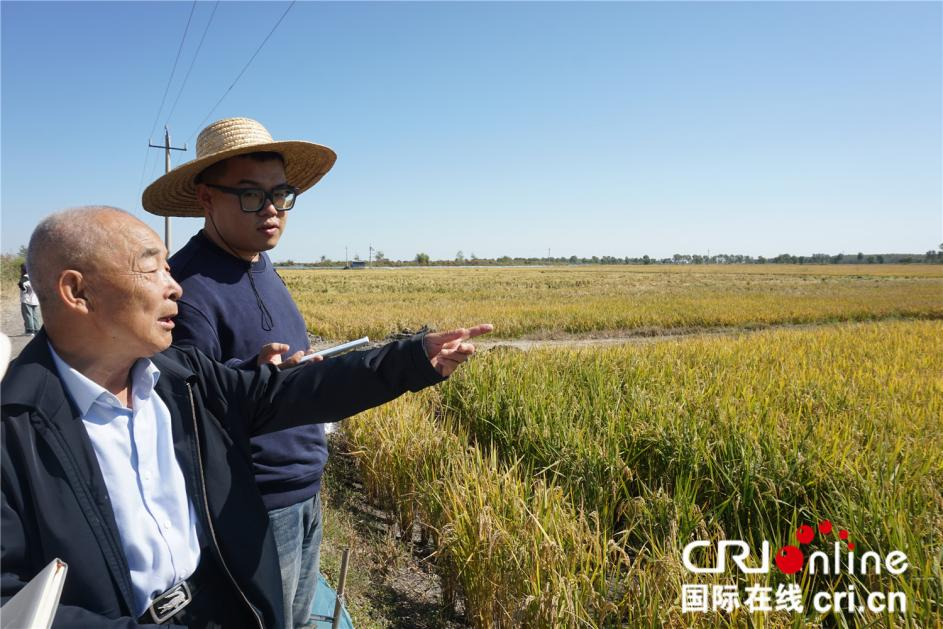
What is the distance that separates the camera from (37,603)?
2.66 feet

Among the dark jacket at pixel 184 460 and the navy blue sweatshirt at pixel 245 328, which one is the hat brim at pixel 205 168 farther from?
the dark jacket at pixel 184 460

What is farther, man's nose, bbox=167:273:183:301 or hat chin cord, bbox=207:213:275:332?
hat chin cord, bbox=207:213:275:332

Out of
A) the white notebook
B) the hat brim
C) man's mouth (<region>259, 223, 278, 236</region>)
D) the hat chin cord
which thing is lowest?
the white notebook

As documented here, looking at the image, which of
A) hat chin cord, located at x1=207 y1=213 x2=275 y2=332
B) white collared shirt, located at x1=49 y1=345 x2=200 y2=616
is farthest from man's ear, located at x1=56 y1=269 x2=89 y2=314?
hat chin cord, located at x1=207 y1=213 x2=275 y2=332

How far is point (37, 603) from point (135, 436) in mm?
406

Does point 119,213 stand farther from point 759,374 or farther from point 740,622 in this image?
point 759,374

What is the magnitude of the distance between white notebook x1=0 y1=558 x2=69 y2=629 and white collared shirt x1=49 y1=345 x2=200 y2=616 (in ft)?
0.81

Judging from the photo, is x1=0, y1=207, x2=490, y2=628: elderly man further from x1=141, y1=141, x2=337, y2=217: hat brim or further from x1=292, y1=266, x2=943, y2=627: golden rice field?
x1=292, y1=266, x2=943, y2=627: golden rice field

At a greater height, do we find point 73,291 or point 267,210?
point 267,210

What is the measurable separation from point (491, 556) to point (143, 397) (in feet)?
5.55

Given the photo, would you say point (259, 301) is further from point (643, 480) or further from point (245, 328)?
point (643, 480)

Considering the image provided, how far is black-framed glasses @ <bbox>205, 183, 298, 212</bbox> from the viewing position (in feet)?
5.92

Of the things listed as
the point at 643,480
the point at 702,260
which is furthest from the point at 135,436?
the point at 702,260

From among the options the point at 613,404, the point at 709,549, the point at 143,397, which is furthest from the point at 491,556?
the point at 613,404
